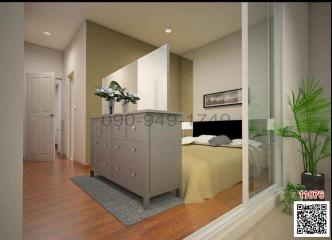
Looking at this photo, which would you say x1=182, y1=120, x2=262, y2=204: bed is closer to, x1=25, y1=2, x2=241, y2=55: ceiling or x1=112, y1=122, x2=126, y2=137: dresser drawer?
x1=112, y1=122, x2=126, y2=137: dresser drawer

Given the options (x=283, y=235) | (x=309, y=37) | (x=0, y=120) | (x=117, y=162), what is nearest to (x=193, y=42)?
(x=309, y=37)

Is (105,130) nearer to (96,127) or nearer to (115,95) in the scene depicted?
(96,127)

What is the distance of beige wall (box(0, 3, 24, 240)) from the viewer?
2.72 feet

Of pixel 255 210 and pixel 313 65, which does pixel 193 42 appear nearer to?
pixel 313 65

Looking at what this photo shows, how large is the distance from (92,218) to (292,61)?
2.61m

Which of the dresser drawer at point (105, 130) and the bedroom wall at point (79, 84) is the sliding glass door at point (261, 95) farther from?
the bedroom wall at point (79, 84)

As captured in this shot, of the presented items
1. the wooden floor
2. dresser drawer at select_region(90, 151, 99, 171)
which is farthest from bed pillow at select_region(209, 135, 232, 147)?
dresser drawer at select_region(90, 151, 99, 171)

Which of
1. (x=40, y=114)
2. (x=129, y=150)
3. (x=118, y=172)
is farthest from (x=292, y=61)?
(x=40, y=114)

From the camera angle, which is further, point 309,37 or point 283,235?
point 309,37

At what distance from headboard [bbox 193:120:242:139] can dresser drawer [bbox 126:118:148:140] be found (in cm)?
229

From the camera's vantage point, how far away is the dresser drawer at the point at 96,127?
2.94 meters

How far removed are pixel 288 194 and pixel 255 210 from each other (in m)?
0.42

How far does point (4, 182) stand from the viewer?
0.83 m

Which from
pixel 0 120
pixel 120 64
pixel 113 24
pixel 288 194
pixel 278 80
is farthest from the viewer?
pixel 120 64
